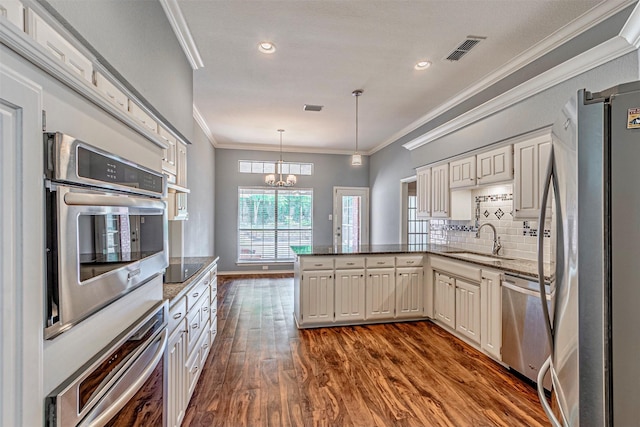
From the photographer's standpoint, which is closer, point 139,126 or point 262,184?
point 139,126

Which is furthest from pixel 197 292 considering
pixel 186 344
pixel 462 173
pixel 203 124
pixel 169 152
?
pixel 203 124

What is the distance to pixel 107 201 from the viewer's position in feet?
2.84

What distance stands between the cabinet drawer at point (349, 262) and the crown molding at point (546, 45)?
2498mm

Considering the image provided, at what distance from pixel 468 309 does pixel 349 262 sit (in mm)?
1366

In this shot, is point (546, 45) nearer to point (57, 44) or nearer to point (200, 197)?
point (57, 44)

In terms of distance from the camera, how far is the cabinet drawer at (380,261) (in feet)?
12.3

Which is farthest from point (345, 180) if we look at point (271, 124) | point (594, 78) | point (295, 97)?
point (594, 78)

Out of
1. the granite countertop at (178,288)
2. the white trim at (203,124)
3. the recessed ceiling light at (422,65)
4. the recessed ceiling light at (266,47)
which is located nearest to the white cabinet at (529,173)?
the recessed ceiling light at (422,65)

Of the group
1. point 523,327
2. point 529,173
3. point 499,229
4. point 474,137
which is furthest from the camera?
point 474,137

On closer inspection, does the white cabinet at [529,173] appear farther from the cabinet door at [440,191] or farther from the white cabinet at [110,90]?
the white cabinet at [110,90]

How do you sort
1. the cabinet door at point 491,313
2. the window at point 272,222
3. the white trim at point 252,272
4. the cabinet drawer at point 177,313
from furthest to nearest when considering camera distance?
1. the window at point 272,222
2. the white trim at point 252,272
3. the cabinet door at point 491,313
4. the cabinet drawer at point 177,313

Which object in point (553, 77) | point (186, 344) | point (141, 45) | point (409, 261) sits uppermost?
point (553, 77)

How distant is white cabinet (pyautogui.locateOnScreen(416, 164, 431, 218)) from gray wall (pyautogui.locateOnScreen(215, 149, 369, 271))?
2.91 meters

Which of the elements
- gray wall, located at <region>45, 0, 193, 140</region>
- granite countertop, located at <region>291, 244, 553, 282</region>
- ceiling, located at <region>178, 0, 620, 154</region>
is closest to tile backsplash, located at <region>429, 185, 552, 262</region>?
granite countertop, located at <region>291, 244, 553, 282</region>
